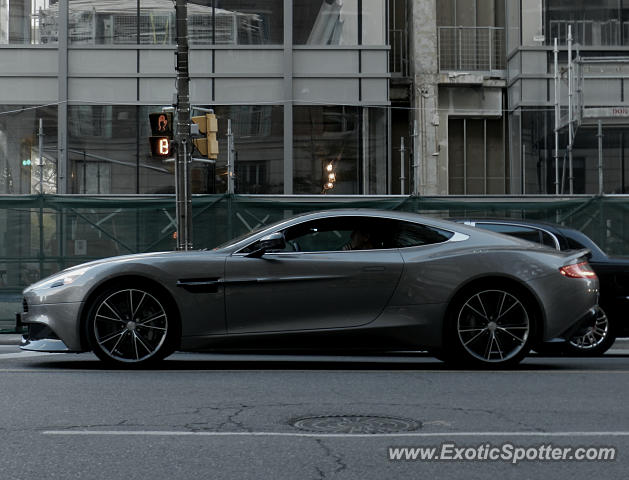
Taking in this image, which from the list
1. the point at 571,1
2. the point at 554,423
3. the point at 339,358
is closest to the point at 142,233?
the point at 339,358

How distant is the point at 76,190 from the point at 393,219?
1603 cm

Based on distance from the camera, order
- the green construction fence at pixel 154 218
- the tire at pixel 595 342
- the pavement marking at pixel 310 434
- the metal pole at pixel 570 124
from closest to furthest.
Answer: the pavement marking at pixel 310 434
the tire at pixel 595 342
the green construction fence at pixel 154 218
the metal pole at pixel 570 124

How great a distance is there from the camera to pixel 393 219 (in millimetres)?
9797

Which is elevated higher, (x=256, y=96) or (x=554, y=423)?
(x=256, y=96)

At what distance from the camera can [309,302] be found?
9.43m

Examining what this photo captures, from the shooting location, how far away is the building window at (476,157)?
91.4 ft

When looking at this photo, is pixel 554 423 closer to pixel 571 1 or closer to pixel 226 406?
pixel 226 406

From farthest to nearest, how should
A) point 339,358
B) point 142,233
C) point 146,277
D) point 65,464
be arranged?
point 142,233
point 339,358
point 146,277
point 65,464

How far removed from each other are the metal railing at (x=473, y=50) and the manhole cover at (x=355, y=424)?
2154 centimetres

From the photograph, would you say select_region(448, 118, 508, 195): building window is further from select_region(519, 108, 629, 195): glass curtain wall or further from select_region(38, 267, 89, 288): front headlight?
select_region(38, 267, 89, 288): front headlight

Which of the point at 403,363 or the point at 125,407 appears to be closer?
the point at 125,407

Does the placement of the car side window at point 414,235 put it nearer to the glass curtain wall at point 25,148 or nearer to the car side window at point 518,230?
the car side window at point 518,230

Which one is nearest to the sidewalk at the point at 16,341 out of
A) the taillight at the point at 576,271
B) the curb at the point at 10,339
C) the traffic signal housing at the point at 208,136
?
the curb at the point at 10,339

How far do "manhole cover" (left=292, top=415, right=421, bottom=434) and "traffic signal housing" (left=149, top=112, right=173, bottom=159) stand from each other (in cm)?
1046
